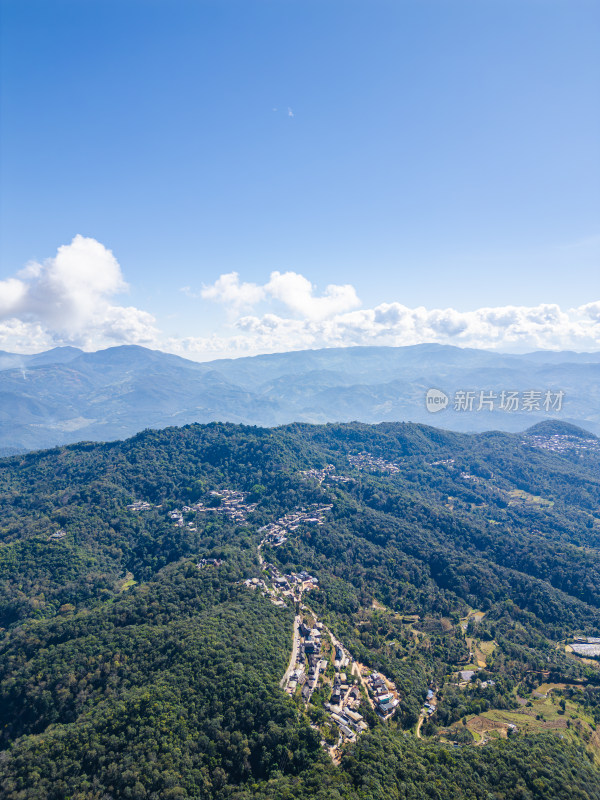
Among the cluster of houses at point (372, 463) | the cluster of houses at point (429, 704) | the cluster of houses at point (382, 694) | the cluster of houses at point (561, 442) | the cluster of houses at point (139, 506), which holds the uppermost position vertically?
the cluster of houses at point (561, 442)

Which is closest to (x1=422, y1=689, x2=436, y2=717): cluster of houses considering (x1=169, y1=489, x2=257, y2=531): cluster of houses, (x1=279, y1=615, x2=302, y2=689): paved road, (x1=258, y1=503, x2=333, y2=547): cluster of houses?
(x1=279, y1=615, x2=302, y2=689): paved road

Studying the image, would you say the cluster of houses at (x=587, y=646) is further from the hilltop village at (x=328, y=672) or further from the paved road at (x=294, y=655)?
the paved road at (x=294, y=655)

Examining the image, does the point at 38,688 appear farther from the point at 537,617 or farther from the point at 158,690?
the point at 537,617

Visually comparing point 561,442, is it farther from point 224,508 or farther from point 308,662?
point 308,662

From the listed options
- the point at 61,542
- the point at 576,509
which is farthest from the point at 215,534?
the point at 576,509


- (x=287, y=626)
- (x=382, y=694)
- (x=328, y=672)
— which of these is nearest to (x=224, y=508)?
(x=287, y=626)

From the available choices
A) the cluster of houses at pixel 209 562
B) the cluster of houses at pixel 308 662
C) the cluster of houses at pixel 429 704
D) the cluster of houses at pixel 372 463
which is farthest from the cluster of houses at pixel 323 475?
the cluster of houses at pixel 429 704

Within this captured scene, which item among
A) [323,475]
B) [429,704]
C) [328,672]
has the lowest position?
[429,704]
